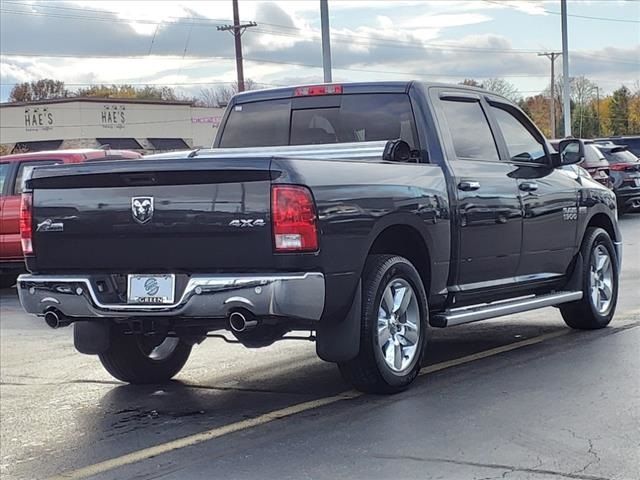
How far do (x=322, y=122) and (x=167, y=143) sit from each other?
210 feet

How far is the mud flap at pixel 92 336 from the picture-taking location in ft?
22.2

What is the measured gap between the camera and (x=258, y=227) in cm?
596

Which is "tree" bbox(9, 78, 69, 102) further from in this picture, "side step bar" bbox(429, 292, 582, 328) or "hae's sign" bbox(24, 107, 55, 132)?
"side step bar" bbox(429, 292, 582, 328)

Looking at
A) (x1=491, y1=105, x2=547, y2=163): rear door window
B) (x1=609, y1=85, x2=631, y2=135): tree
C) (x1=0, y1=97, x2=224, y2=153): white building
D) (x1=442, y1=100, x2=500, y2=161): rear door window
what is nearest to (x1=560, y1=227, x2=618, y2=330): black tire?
(x1=491, y1=105, x2=547, y2=163): rear door window

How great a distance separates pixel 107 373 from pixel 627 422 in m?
4.08

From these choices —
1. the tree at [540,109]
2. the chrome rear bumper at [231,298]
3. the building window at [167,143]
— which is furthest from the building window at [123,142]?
the chrome rear bumper at [231,298]

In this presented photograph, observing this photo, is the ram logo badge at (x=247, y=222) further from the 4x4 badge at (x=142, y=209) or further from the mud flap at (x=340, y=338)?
the mud flap at (x=340, y=338)

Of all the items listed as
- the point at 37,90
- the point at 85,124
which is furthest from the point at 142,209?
the point at 37,90

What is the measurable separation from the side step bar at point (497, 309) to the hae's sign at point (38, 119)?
199ft

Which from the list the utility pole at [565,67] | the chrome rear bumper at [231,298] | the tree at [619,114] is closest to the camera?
the chrome rear bumper at [231,298]

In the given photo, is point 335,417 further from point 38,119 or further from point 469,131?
point 38,119

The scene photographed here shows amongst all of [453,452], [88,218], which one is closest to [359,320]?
[453,452]

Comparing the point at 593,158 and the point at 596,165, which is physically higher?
the point at 593,158

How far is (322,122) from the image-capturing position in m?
8.12
